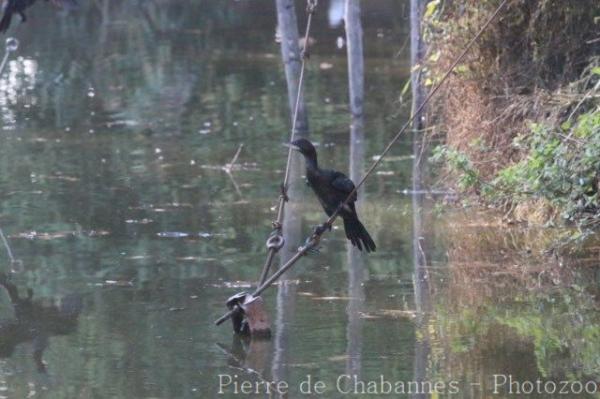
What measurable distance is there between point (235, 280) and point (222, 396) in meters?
2.68

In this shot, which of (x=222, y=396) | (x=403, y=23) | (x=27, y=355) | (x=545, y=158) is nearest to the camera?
(x=222, y=396)

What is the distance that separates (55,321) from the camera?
8.65m

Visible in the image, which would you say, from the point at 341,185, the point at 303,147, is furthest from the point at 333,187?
the point at 303,147

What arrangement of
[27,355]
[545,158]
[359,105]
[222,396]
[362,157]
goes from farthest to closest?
[359,105] < [362,157] < [545,158] < [27,355] < [222,396]

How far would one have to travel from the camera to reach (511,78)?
1205 centimetres

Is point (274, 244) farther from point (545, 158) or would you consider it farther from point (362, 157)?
point (362, 157)

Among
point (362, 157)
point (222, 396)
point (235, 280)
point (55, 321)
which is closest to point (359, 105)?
point (362, 157)

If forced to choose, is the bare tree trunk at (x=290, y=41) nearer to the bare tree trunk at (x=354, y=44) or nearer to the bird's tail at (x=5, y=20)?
A: the bare tree trunk at (x=354, y=44)

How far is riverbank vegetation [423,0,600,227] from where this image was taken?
11141 millimetres

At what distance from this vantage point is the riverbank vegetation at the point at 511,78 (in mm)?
11141

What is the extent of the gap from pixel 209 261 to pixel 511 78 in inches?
142

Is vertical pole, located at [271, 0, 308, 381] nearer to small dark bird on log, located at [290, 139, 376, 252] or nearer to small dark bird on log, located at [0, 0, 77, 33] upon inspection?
small dark bird on log, located at [290, 139, 376, 252]

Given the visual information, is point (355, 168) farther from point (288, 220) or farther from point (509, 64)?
point (509, 64)

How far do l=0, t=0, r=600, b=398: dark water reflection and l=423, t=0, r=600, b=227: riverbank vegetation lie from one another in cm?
75
